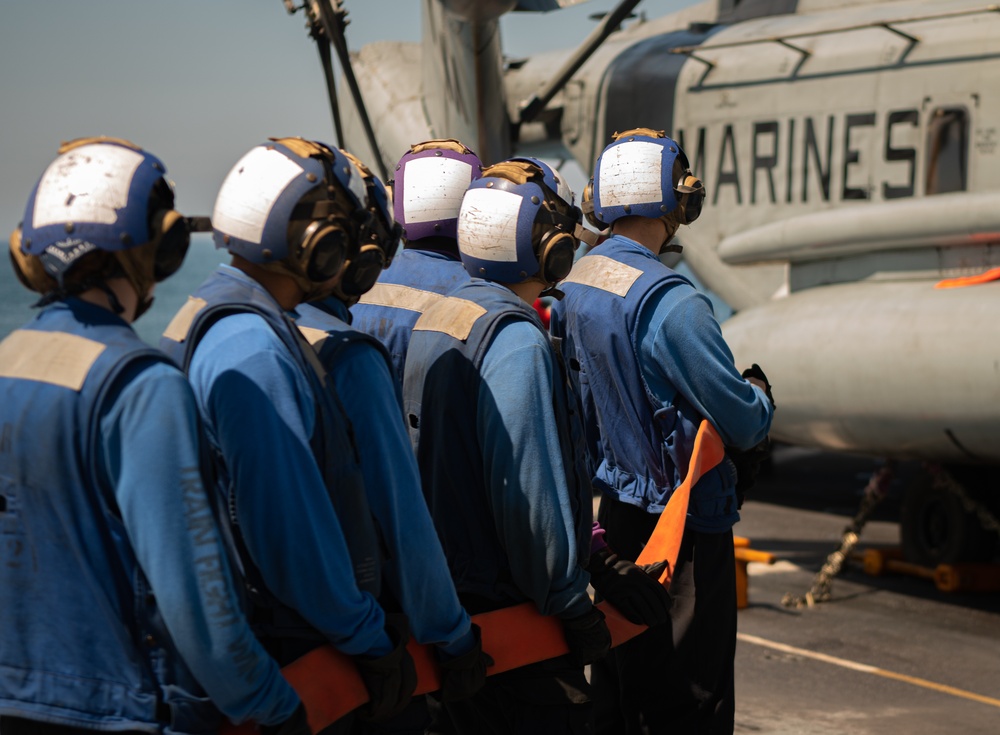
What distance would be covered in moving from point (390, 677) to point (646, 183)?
2219 mm

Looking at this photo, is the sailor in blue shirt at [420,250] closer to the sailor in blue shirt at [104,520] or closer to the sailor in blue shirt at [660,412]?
the sailor in blue shirt at [660,412]

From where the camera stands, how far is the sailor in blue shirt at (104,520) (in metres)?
2.19

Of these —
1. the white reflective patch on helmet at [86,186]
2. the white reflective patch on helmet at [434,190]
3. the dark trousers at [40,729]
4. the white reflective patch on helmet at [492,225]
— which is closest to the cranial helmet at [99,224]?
the white reflective patch on helmet at [86,186]

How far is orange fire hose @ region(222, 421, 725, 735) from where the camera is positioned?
8.23 ft

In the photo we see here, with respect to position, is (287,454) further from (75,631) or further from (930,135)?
(930,135)

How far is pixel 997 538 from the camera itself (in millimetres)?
7855

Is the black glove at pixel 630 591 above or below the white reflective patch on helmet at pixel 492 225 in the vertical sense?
below

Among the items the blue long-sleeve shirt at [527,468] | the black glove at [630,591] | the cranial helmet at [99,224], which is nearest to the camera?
the cranial helmet at [99,224]

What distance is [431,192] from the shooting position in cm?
396

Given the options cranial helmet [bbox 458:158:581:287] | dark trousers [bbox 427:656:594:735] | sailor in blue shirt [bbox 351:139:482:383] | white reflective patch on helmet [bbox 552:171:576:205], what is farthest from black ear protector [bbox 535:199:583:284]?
dark trousers [bbox 427:656:594:735]

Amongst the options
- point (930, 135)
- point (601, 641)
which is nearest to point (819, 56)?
point (930, 135)

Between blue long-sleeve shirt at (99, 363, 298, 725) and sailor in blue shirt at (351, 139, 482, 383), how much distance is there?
1698mm

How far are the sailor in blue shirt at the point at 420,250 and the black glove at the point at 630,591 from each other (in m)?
0.91

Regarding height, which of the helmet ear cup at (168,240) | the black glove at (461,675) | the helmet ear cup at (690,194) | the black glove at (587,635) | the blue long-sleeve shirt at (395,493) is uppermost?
the helmet ear cup at (168,240)
